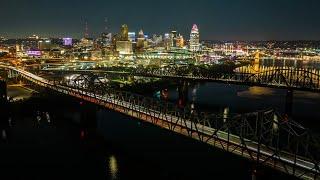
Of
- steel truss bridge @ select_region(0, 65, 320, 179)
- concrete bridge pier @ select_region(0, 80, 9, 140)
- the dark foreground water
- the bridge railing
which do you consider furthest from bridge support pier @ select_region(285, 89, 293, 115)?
concrete bridge pier @ select_region(0, 80, 9, 140)

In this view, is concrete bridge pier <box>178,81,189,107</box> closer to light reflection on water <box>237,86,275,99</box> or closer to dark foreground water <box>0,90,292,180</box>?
light reflection on water <box>237,86,275,99</box>

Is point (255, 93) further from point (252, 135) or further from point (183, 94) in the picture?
point (252, 135)

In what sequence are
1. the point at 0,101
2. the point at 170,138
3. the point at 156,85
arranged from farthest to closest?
the point at 156,85 → the point at 0,101 → the point at 170,138

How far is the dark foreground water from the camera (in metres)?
27.3

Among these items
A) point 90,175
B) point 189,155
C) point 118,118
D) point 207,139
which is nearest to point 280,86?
point 118,118

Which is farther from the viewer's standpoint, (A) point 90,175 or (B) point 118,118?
(B) point 118,118

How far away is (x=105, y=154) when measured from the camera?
31.6m

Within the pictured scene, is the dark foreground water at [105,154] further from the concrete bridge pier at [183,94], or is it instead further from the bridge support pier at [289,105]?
the bridge support pier at [289,105]

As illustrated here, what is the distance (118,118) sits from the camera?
142 feet

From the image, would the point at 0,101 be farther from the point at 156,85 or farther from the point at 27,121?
the point at 156,85

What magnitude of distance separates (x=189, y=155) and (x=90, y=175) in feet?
27.3

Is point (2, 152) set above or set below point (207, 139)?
below

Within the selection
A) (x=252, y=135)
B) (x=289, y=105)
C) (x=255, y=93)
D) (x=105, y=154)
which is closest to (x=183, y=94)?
(x=255, y=93)

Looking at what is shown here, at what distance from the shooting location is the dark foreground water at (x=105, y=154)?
27.3 m
